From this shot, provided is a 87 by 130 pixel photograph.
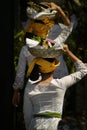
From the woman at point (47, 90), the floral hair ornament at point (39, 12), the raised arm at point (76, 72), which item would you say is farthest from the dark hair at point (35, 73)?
the floral hair ornament at point (39, 12)

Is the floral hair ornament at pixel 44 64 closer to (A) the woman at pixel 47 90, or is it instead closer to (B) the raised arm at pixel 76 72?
(A) the woman at pixel 47 90

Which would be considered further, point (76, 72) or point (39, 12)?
point (39, 12)

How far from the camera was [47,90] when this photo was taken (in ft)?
24.1

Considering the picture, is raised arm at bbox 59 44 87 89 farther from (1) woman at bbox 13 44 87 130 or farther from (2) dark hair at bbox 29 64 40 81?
(2) dark hair at bbox 29 64 40 81

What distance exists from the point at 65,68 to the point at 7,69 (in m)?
0.68

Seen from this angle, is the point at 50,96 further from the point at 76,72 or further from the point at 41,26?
the point at 41,26

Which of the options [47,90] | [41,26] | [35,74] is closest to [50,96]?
[47,90]

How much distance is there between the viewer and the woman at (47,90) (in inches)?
289

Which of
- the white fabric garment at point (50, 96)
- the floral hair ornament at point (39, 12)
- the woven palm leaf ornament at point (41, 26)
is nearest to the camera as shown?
the white fabric garment at point (50, 96)

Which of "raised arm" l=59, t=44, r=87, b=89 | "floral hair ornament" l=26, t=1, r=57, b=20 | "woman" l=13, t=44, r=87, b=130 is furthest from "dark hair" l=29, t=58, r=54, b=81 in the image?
"floral hair ornament" l=26, t=1, r=57, b=20

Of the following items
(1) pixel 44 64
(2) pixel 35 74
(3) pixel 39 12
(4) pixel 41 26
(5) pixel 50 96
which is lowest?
(5) pixel 50 96

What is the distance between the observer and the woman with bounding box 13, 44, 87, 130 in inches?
289

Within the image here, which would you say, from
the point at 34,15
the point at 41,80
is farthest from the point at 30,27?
the point at 41,80

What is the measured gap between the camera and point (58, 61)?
749 centimetres
